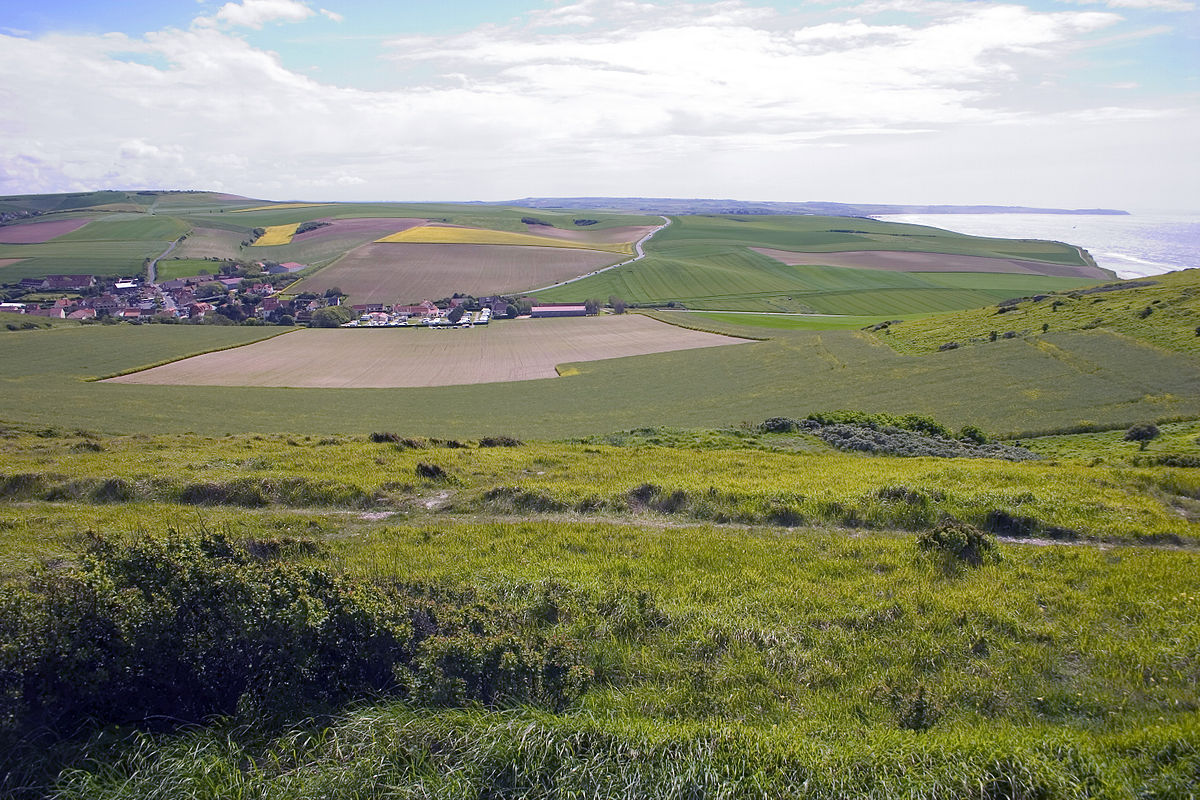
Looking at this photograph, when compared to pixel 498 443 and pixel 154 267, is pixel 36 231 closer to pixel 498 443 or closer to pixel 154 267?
pixel 154 267

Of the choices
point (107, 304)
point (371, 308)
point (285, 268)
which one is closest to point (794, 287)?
point (371, 308)

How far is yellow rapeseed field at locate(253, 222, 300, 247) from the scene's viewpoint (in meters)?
160

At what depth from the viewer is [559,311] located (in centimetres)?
9600

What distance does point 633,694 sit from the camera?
785 centimetres

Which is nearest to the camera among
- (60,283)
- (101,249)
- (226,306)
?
(226,306)

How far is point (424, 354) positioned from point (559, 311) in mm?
31270

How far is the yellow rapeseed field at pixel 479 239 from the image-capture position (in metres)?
148

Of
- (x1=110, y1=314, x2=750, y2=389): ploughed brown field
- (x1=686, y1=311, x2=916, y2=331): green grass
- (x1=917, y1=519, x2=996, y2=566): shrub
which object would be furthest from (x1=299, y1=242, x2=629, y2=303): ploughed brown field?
(x1=917, y1=519, x2=996, y2=566): shrub

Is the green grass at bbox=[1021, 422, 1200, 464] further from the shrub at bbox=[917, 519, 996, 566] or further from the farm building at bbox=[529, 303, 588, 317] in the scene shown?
the farm building at bbox=[529, 303, 588, 317]

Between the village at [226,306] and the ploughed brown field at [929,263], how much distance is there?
2697 inches

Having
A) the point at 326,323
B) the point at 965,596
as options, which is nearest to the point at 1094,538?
the point at 965,596

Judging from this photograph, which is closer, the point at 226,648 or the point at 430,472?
the point at 226,648

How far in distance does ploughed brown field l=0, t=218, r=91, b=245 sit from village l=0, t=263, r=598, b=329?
43.2 metres

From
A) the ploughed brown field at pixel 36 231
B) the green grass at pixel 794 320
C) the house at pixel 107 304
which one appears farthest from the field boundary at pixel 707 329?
the ploughed brown field at pixel 36 231
